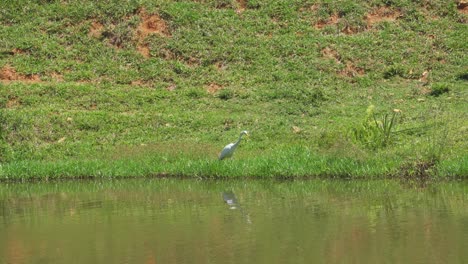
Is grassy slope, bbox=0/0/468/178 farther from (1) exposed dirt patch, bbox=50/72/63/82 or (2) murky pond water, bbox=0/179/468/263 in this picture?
(2) murky pond water, bbox=0/179/468/263

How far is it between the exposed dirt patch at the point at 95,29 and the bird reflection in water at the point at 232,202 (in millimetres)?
13637

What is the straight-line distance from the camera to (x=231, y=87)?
24.4 metres

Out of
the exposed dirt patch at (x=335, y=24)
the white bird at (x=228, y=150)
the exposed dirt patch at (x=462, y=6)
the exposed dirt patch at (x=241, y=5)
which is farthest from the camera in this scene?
the exposed dirt patch at (x=241, y=5)

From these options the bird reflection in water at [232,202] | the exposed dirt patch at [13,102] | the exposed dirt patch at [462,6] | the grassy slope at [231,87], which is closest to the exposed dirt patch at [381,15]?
the grassy slope at [231,87]

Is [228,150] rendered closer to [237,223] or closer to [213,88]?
[237,223]

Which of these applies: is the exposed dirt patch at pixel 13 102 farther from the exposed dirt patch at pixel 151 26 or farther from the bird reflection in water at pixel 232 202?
the bird reflection in water at pixel 232 202

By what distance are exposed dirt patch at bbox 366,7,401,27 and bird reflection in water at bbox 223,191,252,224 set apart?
47.3 ft

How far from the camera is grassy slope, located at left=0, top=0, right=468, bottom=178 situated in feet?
55.8

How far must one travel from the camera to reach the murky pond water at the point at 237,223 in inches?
373

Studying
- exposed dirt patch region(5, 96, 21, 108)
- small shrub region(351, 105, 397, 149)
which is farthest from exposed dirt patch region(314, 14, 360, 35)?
small shrub region(351, 105, 397, 149)

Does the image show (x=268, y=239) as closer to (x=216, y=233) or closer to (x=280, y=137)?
(x=216, y=233)

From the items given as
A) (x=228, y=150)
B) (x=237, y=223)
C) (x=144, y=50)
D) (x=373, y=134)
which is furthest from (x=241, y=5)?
(x=237, y=223)

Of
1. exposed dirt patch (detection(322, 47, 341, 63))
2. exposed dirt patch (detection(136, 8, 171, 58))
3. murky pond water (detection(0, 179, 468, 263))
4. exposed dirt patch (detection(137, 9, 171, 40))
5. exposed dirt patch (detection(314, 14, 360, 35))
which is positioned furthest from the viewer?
exposed dirt patch (detection(314, 14, 360, 35))

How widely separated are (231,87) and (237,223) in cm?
1323
